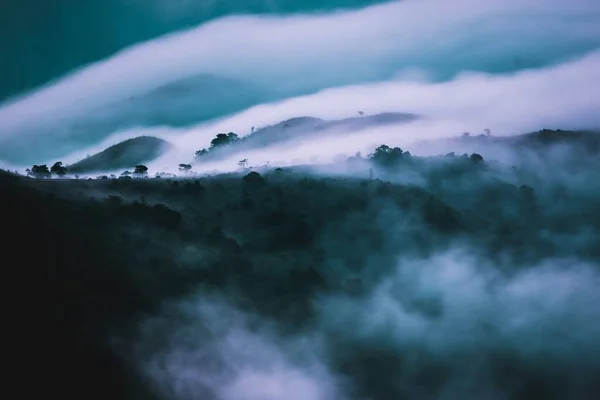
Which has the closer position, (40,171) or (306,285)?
(306,285)

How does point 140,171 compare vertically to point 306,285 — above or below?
above

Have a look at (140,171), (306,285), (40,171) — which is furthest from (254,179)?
(40,171)

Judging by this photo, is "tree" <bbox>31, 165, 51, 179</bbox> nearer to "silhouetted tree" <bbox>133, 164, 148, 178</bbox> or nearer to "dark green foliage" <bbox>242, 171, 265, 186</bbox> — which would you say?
"silhouetted tree" <bbox>133, 164, 148, 178</bbox>

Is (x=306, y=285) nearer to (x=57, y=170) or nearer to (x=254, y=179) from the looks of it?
(x=254, y=179)

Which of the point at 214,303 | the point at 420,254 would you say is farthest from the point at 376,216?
the point at 214,303

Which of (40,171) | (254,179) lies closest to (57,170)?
(40,171)

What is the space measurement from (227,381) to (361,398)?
106ft

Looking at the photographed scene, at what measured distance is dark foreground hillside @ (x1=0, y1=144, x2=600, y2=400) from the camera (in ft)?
307

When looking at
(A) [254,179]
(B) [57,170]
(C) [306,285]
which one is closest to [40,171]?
(B) [57,170]

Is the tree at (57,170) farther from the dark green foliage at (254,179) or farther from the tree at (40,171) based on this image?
the dark green foliage at (254,179)

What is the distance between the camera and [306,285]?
13738cm

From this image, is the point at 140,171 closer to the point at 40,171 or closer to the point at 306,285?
the point at 40,171

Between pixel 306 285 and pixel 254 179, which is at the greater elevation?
pixel 254 179

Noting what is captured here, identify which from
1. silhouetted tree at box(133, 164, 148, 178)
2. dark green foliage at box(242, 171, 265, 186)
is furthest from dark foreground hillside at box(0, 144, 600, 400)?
silhouetted tree at box(133, 164, 148, 178)
